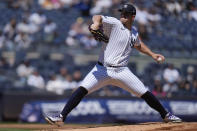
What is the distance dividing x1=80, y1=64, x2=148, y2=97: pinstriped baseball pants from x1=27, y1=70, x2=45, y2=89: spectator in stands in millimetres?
7341

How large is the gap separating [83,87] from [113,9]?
10252mm

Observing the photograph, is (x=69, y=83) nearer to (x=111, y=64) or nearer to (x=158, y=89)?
(x=158, y=89)

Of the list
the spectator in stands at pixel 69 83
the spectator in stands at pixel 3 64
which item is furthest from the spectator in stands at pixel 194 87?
the spectator in stands at pixel 3 64

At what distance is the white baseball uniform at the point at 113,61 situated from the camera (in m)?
6.80

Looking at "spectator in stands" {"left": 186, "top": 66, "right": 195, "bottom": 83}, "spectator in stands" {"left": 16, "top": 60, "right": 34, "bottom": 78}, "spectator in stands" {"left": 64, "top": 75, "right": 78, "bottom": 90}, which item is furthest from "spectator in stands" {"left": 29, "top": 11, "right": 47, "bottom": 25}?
"spectator in stands" {"left": 186, "top": 66, "right": 195, "bottom": 83}

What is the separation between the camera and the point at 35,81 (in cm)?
1410

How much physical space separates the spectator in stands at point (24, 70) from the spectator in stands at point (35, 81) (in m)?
0.16

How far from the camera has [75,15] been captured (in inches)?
658

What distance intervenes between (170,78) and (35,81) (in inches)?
158

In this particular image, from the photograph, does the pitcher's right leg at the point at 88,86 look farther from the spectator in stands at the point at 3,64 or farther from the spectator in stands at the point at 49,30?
the spectator in stands at the point at 49,30

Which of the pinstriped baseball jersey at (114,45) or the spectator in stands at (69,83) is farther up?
the pinstriped baseball jersey at (114,45)

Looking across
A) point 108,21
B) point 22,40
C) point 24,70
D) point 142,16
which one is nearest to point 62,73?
point 24,70

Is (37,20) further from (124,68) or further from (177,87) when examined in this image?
(124,68)

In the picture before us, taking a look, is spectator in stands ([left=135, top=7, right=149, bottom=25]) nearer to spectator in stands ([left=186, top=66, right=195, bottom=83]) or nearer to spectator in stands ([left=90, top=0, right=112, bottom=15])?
spectator in stands ([left=90, top=0, right=112, bottom=15])
